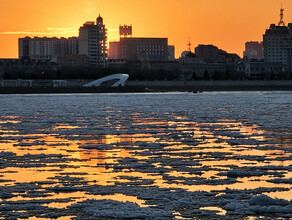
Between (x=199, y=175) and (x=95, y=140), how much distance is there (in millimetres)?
9914

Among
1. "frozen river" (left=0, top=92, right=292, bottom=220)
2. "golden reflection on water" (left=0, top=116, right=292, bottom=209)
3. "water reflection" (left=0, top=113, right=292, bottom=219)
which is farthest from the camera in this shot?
"water reflection" (left=0, top=113, right=292, bottom=219)

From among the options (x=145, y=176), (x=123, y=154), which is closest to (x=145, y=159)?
(x=123, y=154)

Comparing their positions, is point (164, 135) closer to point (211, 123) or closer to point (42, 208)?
point (211, 123)

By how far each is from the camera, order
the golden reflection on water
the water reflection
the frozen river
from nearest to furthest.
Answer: the frozen river < the golden reflection on water < the water reflection

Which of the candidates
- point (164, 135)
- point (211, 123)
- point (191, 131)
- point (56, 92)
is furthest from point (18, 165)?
point (56, 92)

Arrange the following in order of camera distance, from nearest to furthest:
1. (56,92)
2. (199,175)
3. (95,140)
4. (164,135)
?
1. (199,175)
2. (95,140)
3. (164,135)
4. (56,92)

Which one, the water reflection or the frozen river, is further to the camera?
the water reflection

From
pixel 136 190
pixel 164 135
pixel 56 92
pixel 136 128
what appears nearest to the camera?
pixel 136 190

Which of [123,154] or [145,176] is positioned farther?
[123,154]

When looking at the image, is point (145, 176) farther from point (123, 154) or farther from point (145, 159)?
point (123, 154)

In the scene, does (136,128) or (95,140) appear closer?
(95,140)

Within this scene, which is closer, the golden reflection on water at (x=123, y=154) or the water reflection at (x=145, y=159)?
the golden reflection on water at (x=123, y=154)

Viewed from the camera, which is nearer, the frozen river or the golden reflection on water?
the frozen river

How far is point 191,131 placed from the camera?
30.9m
